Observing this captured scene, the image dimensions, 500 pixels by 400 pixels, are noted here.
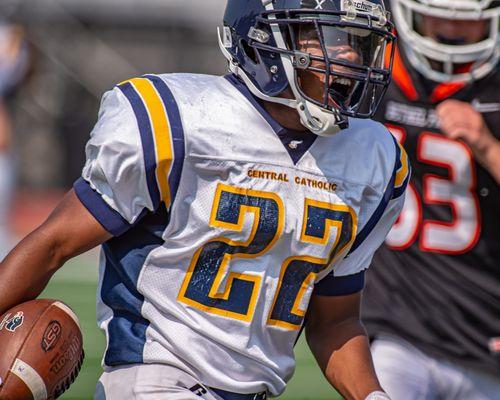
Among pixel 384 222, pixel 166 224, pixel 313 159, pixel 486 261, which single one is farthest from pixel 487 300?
pixel 166 224

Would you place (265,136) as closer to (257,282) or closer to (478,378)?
(257,282)

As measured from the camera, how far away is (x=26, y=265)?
288cm

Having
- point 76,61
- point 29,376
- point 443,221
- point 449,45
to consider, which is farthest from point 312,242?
point 76,61

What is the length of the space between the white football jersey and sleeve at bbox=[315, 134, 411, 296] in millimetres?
125

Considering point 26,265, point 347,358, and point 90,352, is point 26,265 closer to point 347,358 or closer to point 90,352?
point 347,358

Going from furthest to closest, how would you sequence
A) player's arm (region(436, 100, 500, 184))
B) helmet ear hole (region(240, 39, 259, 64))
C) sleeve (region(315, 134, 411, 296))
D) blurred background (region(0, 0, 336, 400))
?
blurred background (region(0, 0, 336, 400)), player's arm (region(436, 100, 500, 184)), sleeve (region(315, 134, 411, 296)), helmet ear hole (region(240, 39, 259, 64))

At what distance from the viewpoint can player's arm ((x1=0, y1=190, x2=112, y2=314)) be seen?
2.89m

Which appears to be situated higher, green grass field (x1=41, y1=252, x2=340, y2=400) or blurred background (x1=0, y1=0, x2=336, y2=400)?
green grass field (x1=41, y1=252, x2=340, y2=400)

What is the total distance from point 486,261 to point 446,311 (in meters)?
0.24

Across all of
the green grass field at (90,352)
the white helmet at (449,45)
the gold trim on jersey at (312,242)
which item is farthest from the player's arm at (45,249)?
the green grass field at (90,352)

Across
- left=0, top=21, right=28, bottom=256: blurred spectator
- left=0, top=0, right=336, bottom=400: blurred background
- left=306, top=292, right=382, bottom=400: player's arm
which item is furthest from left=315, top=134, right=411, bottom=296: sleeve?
left=0, top=0, right=336, bottom=400: blurred background

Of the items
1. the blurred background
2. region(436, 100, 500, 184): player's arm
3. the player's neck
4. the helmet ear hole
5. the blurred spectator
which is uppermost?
the helmet ear hole

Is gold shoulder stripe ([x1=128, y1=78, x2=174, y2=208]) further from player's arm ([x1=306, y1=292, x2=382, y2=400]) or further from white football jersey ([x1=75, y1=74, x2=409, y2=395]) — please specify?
player's arm ([x1=306, y1=292, x2=382, y2=400])

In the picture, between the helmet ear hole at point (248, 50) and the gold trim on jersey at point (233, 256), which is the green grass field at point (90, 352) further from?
the helmet ear hole at point (248, 50)
